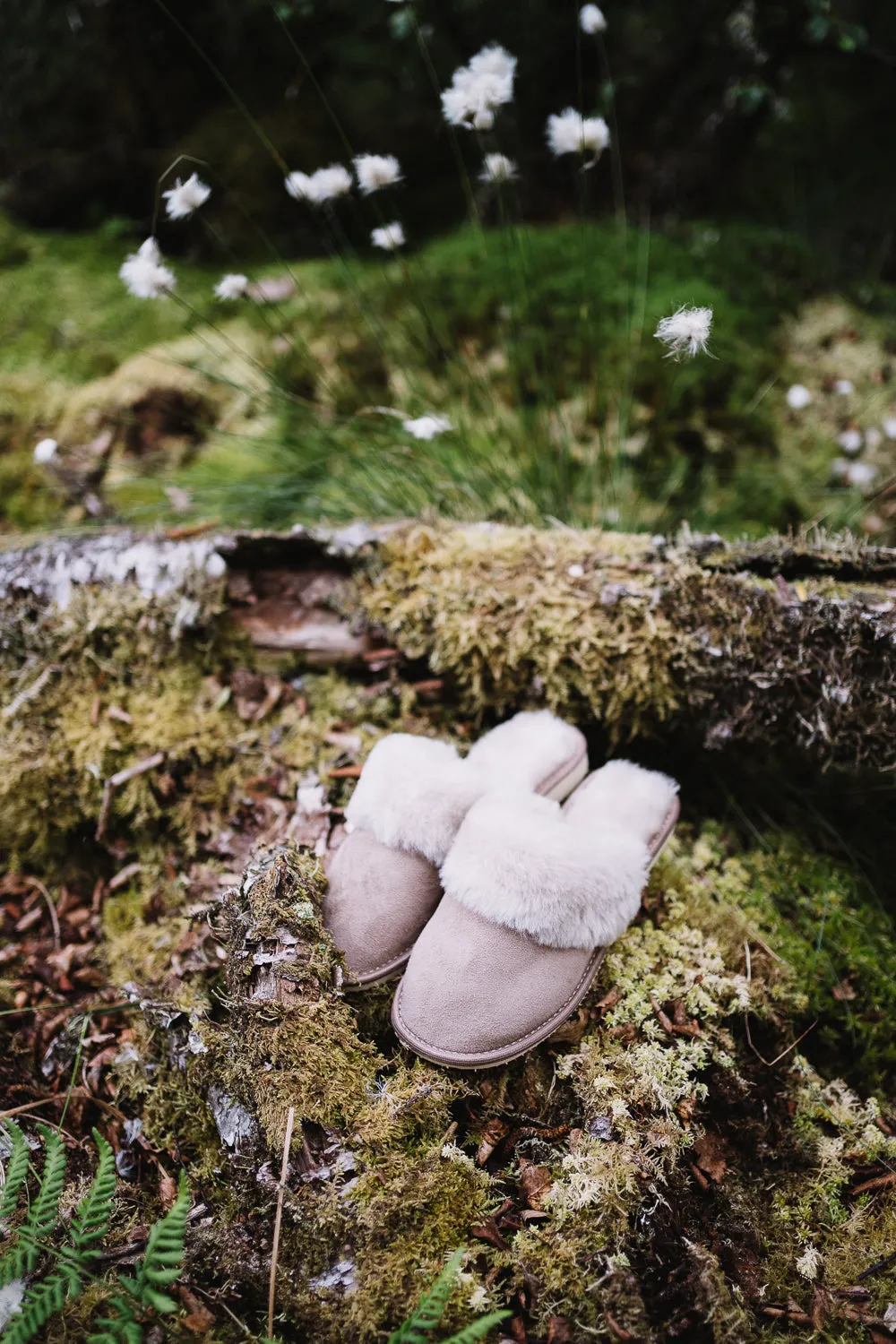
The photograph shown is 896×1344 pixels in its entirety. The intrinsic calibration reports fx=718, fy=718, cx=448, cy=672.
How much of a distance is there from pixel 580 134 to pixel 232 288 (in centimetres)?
119

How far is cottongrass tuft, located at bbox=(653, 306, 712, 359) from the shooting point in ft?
5.32

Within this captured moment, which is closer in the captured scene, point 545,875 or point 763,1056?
point 545,875

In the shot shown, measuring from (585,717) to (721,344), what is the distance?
2.36 meters

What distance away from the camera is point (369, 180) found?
2.20m

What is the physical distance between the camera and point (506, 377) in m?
3.58

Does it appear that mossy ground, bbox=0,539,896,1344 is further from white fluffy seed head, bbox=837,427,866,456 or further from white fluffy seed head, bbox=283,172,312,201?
white fluffy seed head, bbox=837,427,866,456

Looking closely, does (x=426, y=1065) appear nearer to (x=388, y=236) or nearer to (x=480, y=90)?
(x=388, y=236)

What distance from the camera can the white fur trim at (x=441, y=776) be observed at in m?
1.69

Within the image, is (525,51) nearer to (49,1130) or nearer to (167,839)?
(167,839)

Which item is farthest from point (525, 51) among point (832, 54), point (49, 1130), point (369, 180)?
point (49, 1130)

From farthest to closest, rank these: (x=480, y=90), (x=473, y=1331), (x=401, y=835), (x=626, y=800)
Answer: (x=480, y=90) → (x=626, y=800) → (x=401, y=835) → (x=473, y=1331)

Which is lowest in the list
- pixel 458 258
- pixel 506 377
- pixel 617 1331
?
pixel 617 1331

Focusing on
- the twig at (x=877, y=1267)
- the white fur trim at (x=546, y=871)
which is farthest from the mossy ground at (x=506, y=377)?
the twig at (x=877, y=1267)

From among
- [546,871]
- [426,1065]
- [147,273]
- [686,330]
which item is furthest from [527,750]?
[147,273]
